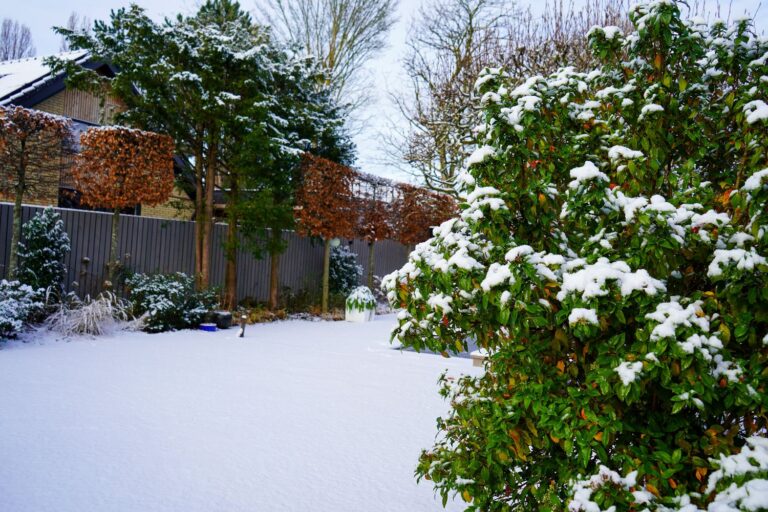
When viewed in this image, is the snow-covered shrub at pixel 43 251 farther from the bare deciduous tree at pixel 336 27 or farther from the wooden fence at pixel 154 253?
the bare deciduous tree at pixel 336 27

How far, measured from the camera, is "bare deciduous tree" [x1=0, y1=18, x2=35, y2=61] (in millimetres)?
32438

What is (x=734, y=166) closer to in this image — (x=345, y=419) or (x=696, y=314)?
(x=696, y=314)

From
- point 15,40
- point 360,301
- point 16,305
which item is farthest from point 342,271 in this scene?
point 15,40

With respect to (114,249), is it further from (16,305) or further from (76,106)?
(76,106)

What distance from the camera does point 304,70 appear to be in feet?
38.3

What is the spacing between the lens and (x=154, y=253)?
34.2 feet

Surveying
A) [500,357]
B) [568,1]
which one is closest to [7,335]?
[500,357]

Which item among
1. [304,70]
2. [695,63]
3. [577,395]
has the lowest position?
[577,395]

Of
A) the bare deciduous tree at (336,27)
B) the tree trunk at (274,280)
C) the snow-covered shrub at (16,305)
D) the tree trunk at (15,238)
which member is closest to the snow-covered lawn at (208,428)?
the snow-covered shrub at (16,305)

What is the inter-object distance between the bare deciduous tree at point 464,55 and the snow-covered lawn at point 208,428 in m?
4.01

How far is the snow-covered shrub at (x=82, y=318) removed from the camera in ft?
26.0

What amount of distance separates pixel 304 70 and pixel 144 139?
3771 mm

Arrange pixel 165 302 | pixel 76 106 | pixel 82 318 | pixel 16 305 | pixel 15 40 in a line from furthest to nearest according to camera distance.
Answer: pixel 15 40, pixel 76 106, pixel 165 302, pixel 82 318, pixel 16 305

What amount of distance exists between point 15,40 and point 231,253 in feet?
101
